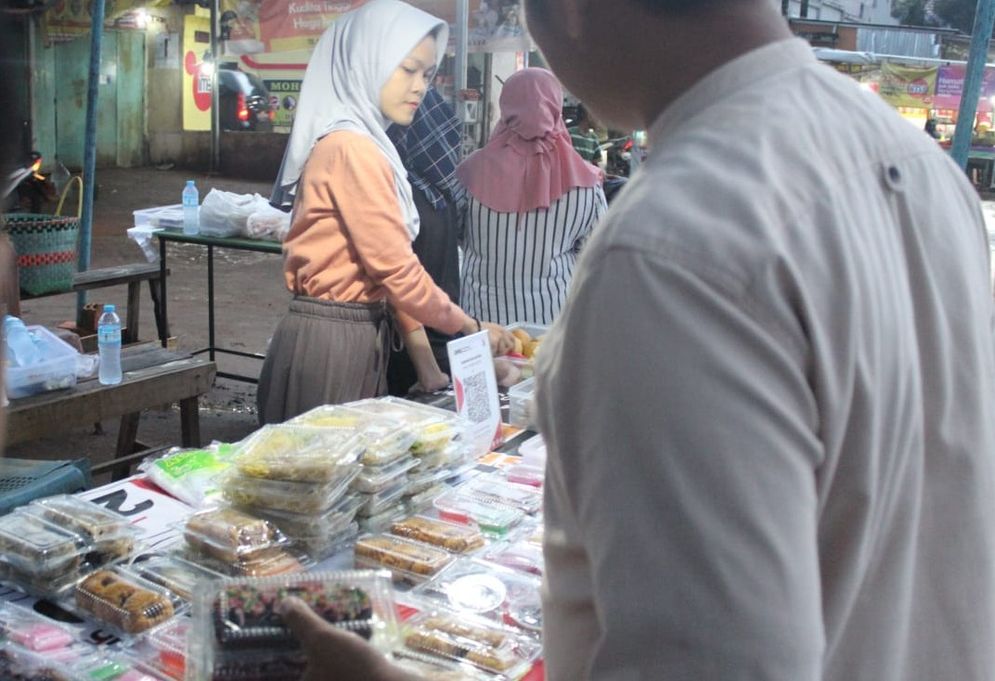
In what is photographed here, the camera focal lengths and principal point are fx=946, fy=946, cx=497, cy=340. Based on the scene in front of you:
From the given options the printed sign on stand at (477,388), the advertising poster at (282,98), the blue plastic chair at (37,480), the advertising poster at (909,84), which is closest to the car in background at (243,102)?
the advertising poster at (282,98)

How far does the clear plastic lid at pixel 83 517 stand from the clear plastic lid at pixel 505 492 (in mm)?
708

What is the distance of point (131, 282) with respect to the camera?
17.1 feet

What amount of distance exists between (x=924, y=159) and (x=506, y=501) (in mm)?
1348

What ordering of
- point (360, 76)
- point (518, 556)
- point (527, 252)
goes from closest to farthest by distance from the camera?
point (518, 556) < point (360, 76) < point (527, 252)

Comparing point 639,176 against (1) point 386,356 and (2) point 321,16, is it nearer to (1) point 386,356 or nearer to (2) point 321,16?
(1) point 386,356

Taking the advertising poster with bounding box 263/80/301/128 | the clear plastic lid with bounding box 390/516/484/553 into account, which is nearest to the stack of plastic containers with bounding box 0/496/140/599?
the clear plastic lid with bounding box 390/516/484/553

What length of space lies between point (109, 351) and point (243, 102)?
15226 mm

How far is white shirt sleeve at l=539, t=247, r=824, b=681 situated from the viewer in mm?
661

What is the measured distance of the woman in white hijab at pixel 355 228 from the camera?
8.69 ft

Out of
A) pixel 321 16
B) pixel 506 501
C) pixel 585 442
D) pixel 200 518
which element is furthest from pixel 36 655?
pixel 321 16

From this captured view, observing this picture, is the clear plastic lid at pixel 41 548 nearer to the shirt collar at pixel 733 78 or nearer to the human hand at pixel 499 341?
the shirt collar at pixel 733 78

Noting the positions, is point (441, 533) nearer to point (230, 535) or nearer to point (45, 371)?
point (230, 535)

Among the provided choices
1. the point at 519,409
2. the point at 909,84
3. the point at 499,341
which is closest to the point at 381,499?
the point at 519,409

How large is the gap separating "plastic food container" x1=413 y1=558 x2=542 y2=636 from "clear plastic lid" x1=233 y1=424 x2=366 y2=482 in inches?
11.0
